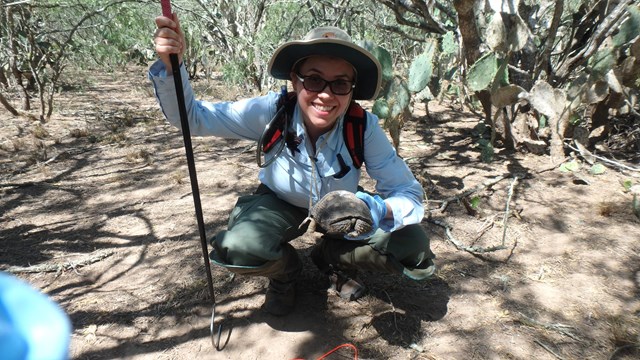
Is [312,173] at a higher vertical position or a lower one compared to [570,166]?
higher

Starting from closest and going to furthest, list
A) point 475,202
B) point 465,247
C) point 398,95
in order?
point 465,247, point 475,202, point 398,95

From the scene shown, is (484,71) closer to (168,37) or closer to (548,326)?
(548,326)

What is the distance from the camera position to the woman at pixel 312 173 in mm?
1707

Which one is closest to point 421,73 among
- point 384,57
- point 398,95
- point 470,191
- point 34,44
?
point 398,95

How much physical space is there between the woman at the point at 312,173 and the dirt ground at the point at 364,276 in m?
0.25

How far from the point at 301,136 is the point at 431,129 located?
3443 mm

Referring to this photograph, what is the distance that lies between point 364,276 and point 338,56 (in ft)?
4.04

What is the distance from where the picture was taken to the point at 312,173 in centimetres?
187

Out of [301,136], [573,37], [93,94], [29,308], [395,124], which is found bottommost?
[93,94]

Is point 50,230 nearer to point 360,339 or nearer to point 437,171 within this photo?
point 360,339

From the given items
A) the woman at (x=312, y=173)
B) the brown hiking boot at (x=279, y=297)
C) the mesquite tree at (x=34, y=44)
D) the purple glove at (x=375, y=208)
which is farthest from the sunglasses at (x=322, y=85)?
the mesquite tree at (x=34, y=44)

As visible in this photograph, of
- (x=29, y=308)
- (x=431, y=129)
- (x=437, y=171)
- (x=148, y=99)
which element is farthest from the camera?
(x=148, y=99)

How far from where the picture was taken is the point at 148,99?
789 centimetres

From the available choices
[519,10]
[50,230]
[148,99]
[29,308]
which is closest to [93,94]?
[148,99]
